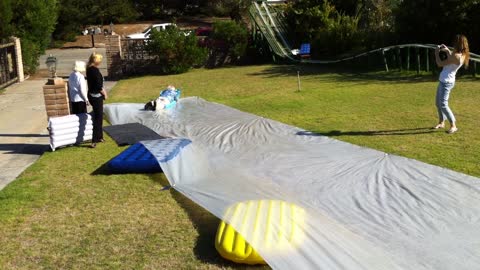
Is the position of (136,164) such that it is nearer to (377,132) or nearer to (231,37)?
(377,132)

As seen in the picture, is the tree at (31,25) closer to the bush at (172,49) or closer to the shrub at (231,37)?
the bush at (172,49)

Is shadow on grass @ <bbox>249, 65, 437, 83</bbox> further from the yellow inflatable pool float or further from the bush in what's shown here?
the yellow inflatable pool float

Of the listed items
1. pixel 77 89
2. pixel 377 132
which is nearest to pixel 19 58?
pixel 77 89

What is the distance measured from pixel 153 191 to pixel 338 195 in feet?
7.35

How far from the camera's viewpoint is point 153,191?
6375mm

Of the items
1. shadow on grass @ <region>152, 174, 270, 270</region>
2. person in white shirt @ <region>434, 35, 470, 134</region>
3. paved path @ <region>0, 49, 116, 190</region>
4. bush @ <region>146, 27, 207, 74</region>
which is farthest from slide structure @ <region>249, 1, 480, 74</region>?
shadow on grass @ <region>152, 174, 270, 270</region>

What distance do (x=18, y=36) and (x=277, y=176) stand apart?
18920 mm

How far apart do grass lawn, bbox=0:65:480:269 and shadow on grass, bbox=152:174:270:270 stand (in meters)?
0.01

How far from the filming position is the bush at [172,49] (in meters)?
21.7

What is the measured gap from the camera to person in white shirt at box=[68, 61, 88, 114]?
28.6ft

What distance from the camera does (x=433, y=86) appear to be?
1432 centimetres

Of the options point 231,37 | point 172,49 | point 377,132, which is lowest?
point 377,132

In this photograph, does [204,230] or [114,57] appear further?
[114,57]

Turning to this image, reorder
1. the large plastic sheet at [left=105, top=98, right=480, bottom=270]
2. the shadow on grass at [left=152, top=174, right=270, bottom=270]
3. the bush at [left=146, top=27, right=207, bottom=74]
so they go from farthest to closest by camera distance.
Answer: the bush at [left=146, top=27, right=207, bottom=74] < the shadow on grass at [left=152, top=174, right=270, bottom=270] < the large plastic sheet at [left=105, top=98, right=480, bottom=270]
